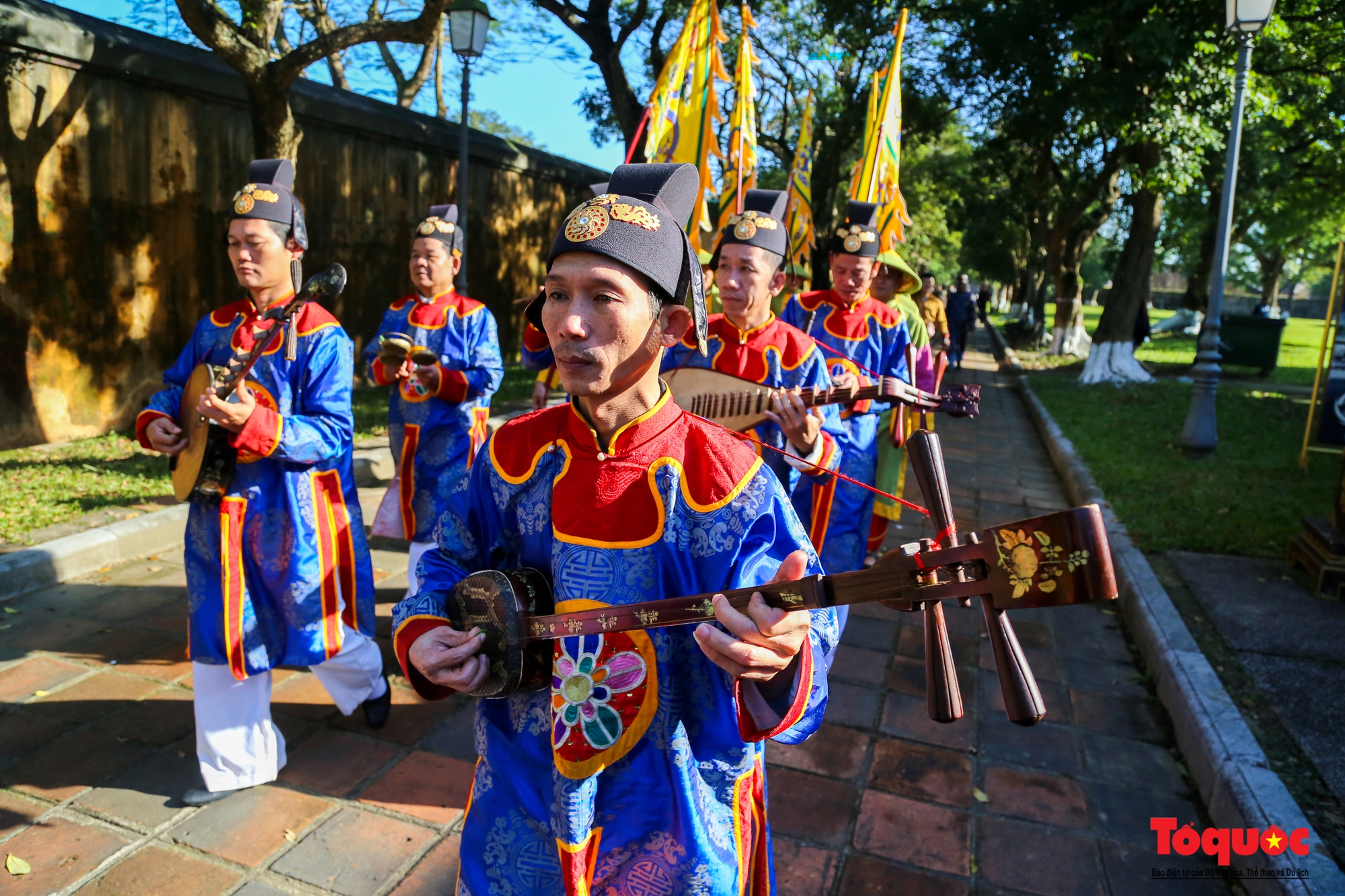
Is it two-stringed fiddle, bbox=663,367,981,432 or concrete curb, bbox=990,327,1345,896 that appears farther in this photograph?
two-stringed fiddle, bbox=663,367,981,432

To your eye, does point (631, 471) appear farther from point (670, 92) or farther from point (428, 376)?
point (670, 92)

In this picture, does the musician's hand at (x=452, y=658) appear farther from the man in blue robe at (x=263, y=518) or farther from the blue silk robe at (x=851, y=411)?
the blue silk robe at (x=851, y=411)

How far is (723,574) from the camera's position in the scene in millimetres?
1887

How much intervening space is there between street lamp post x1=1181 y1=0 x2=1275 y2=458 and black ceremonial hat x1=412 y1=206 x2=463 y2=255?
8.13 meters

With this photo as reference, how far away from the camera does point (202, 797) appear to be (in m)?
3.29

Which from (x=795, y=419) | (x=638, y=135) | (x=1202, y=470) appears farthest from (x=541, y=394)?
(x=1202, y=470)

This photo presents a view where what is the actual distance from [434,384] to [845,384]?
2366 mm

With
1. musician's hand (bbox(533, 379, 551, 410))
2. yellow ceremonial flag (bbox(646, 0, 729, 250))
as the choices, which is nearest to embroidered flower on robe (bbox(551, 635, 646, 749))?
musician's hand (bbox(533, 379, 551, 410))

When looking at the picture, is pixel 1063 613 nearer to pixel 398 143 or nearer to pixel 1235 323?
pixel 398 143

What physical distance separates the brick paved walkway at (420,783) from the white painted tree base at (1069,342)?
20.5 metres

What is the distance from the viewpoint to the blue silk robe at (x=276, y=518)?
330 cm

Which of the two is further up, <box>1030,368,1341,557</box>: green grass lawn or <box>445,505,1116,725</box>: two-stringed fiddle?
<box>445,505,1116,725</box>: two-stringed fiddle

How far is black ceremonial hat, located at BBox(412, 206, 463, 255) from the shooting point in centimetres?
539

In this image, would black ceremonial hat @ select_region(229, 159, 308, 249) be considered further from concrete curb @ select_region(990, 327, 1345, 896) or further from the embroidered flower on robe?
concrete curb @ select_region(990, 327, 1345, 896)
